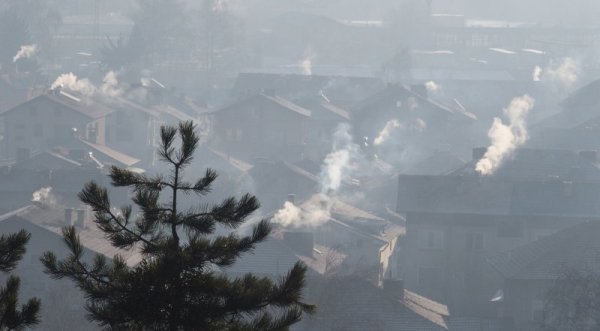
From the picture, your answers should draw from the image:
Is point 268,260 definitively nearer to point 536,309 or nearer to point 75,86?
point 536,309

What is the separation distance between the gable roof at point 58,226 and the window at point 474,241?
10022mm

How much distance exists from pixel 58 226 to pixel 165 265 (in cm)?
2322

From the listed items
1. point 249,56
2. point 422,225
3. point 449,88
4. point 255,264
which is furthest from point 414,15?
point 255,264

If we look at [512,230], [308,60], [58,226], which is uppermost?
[512,230]

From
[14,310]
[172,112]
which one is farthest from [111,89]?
[14,310]

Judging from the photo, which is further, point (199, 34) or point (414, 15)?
point (414, 15)

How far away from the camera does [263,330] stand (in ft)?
38.6

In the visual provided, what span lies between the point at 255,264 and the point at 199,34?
68286mm

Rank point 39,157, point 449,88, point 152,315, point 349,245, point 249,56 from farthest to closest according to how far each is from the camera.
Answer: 1. point 249,56
2. point 449,88
3. point 39,157
4. point 349,245
5. point 152,315

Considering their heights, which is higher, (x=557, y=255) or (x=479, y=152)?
(x=479, y=152)

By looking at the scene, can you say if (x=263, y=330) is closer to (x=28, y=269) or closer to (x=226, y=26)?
(x=28, y=269)

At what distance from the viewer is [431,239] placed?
36688 millimetres

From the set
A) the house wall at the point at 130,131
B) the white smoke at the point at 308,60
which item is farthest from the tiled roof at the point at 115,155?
the white smoke at the point at 308,60

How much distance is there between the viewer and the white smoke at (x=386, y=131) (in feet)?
197
